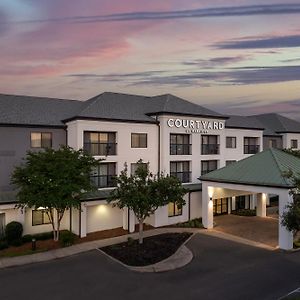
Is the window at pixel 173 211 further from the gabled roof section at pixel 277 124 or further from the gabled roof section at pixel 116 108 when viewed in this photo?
the gabled roof section at pixel 277 124

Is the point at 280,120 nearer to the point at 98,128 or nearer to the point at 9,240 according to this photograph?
the point at 98,128

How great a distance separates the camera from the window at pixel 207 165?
40172mm

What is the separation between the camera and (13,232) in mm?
27594

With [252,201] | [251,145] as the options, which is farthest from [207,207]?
[251,145]

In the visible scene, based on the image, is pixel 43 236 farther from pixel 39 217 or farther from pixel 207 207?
pixel 207 207

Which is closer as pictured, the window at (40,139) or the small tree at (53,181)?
the small tree at (53,181)

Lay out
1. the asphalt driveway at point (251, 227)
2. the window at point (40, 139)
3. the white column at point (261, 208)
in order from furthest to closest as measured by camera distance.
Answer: the white column at point (261, 208)
the window at point (40, 139)
the asphalt driveway at point (251, 227)

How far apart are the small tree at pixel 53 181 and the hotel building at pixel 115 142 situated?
2.37m

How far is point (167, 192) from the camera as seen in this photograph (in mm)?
27859

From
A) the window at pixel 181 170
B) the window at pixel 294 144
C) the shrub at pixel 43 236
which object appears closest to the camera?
the shrub at pixel 43 236

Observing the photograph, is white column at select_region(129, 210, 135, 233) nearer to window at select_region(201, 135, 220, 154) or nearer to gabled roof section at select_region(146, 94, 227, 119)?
gabled roof section at select_region(146, 94, 227, 119)

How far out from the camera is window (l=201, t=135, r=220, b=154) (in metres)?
40.2

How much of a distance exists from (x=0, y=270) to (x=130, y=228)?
1240 centimetres

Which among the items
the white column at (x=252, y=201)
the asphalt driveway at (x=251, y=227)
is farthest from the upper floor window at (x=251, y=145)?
the asphalt driveway at (x=251, y=227)
